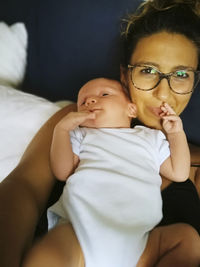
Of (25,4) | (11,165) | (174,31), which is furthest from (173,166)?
(25,4)

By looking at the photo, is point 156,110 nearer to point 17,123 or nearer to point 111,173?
point 111,173

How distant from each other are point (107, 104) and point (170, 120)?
21cm

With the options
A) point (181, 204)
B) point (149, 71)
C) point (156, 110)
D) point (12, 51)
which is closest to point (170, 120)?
point (156, 110)

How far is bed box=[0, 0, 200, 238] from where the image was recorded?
117 centimetres

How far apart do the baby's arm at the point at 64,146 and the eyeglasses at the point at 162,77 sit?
226 mm

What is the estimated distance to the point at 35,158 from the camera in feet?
3.24

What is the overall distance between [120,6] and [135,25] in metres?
0.18

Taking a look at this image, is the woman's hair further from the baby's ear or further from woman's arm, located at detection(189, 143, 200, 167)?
woman's arm, located at detection(189, 143, 200, 167)

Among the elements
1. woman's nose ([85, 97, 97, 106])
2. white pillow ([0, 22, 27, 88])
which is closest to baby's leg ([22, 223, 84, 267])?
woman's nose ([85, 97, 97, 106])

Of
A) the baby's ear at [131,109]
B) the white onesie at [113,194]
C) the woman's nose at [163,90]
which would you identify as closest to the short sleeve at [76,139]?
the white onesie at [113,194]

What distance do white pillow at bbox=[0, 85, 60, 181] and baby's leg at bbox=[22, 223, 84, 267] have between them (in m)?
0.38

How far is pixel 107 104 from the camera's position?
99 cm

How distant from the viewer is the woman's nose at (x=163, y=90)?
985 millimetres

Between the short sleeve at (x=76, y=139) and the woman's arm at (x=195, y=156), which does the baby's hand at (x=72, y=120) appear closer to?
the short sleeve at (x=76, y=139)
